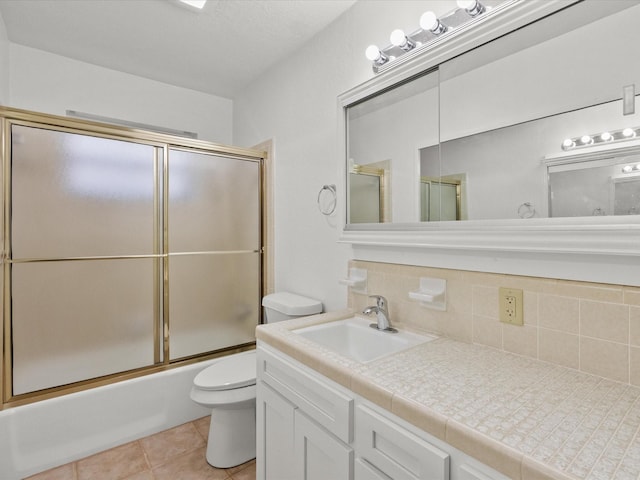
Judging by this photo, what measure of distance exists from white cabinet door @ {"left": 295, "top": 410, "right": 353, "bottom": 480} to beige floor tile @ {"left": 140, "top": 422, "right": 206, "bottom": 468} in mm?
1118


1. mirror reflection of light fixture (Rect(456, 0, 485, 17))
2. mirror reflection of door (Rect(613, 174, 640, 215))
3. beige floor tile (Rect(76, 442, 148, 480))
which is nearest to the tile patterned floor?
beige floor tile (Rect(76, 442, 148, 480))

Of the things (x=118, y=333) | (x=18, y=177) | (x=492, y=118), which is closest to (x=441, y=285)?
(x=492, y=118)

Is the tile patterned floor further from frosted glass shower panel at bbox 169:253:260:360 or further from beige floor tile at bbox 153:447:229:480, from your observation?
frosted glass shower panel at bbox 169:253:260:360

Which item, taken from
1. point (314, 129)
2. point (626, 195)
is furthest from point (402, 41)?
point (626, 195)

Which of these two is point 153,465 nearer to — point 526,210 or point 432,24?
point 526,210

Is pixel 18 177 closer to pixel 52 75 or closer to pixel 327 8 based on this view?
pixel 52 75

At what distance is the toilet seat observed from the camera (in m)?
1.82

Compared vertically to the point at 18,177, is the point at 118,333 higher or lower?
lower

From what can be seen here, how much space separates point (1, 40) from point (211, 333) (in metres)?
2.19

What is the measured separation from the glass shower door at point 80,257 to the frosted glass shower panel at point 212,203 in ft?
0.48

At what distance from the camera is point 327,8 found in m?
1.89

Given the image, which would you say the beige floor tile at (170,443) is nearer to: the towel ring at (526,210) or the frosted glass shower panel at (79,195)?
the frosted glass shower panel at (79,195)

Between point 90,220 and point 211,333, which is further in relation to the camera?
point 211,333

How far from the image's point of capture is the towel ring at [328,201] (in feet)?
6.53
